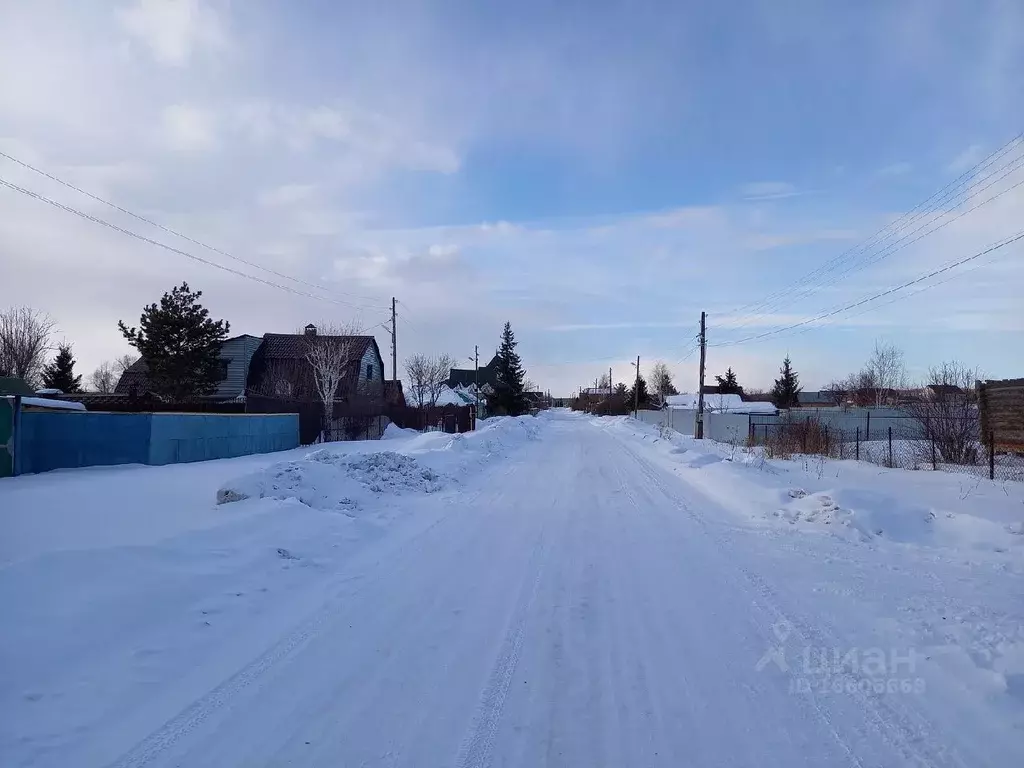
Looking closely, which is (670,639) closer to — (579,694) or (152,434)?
(579,694)

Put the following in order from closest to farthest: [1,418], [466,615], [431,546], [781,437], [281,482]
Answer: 1. [466,615]
2. [431,546]
3. [281,482]
4. [1,418]
5. [781,437]

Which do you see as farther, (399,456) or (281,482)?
(399,456)

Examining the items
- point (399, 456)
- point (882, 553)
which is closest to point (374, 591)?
point (882, 553)

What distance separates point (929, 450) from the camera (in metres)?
20.9

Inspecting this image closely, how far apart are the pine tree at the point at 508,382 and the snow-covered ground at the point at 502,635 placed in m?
55.7

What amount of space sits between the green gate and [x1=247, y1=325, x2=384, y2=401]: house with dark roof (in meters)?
21.1

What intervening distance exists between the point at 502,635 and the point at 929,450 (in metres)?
20.9

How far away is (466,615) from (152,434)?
606 inches

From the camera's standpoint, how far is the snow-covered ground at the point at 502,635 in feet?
12.2

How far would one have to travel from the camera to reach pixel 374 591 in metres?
6.59

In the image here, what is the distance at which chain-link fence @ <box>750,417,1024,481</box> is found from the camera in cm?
1792

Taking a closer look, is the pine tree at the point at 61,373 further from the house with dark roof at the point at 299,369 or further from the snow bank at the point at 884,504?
the snow bank at the point at 884,504

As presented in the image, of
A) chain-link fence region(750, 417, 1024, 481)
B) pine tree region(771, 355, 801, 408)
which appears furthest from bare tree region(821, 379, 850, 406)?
chain-link fence region(750, 417, 1024, 481)

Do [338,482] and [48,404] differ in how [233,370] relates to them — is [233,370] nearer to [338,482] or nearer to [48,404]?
[48,404]
